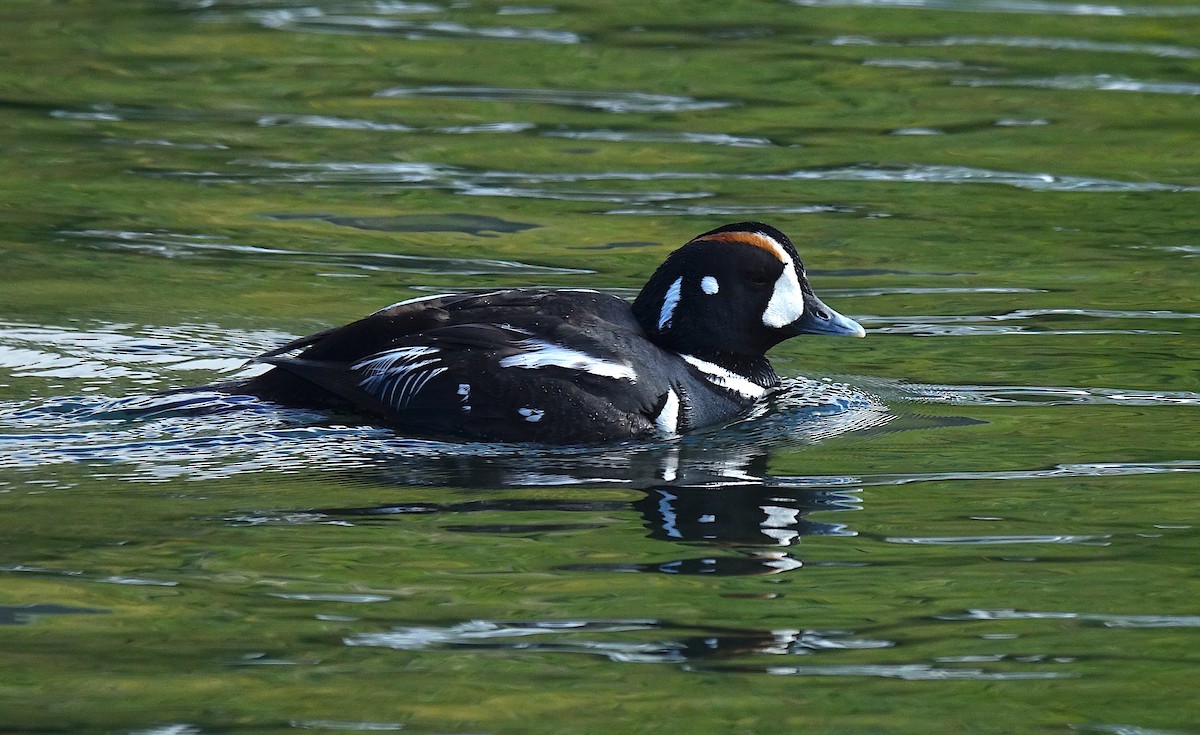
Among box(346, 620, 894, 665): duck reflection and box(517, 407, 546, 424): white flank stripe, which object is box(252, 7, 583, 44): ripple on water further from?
box(346, 620, 894, 665): duck reflection

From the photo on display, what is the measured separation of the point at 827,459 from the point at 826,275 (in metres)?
3.42

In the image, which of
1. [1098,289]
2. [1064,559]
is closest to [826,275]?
[1098,289]

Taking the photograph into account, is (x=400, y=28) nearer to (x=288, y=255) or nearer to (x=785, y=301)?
(x=288, y=255)

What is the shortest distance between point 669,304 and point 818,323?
682 millimetres

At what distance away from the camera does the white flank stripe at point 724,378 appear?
8.41m

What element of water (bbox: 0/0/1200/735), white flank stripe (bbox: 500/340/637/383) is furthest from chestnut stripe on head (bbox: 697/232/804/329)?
white flank stripe (bbox: 500/340/637/383)

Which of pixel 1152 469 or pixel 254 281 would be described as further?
pixel 254 281

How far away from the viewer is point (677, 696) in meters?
5.23

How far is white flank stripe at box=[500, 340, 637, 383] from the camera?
7.79 meters

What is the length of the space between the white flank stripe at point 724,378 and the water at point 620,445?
125 mm

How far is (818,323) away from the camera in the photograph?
28.1 ft

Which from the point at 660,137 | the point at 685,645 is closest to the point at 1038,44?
the point at 660,137

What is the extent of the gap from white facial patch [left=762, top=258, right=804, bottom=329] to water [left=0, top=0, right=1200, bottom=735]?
1.31ft

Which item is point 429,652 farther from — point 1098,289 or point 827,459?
point 1098,289
